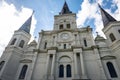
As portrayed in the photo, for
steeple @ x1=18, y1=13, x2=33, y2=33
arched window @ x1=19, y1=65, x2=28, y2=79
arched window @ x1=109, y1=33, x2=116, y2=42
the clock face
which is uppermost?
steeple @ x1=18, y1=13, x2=33, y2=33

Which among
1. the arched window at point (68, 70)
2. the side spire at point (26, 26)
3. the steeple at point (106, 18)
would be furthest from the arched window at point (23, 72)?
the steeple at point (106, 18)

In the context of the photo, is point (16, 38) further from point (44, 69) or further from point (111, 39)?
point (111, 39)

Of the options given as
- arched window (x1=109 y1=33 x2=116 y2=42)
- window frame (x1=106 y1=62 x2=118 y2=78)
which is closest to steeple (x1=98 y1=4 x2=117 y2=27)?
arched window (x1=109 y1=33 x2=116 y2=42)

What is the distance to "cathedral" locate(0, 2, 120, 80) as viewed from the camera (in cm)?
1502

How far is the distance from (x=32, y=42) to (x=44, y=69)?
7912 mm

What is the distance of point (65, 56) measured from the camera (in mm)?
17688

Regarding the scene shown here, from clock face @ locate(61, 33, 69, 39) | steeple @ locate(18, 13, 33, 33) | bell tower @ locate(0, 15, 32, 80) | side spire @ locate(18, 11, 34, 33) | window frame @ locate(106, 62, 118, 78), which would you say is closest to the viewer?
window frame @ locate(106, 62, 118, 78)

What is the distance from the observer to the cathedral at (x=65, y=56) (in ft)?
49.3

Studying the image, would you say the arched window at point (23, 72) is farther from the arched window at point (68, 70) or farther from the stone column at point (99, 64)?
the stone column at point (99, 64)

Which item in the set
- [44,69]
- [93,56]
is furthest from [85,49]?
[44,69]

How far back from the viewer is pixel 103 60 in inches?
630

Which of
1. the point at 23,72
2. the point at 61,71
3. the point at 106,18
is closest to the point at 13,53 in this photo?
the point at 23,72

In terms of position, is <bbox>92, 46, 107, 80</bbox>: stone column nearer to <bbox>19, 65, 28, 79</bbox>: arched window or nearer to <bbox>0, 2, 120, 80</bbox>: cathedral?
<bbox>0, 2, 120, 80</bbox>: cathedral

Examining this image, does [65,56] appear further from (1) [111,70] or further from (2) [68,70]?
(1) [111,70]
